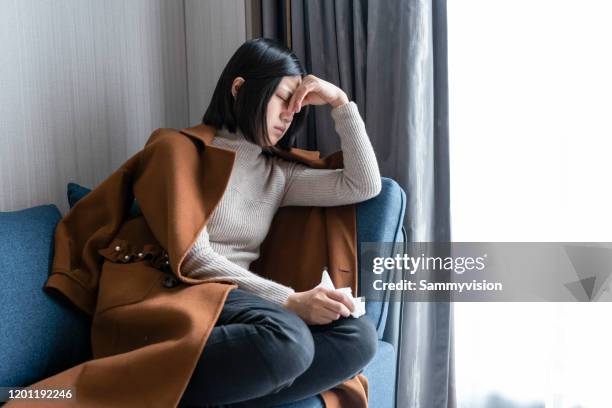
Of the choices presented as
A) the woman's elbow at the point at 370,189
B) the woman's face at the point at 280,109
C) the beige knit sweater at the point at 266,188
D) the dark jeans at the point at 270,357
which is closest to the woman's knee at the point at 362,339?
the dark jeans at the point at 270,357

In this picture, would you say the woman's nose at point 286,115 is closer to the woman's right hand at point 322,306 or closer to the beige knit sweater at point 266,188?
the beige knit sweater at point 266,188

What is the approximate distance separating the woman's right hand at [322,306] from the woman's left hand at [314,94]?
1.62ft

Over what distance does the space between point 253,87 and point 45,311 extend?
69cm

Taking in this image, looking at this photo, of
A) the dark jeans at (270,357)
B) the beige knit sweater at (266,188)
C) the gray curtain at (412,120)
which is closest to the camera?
the dark jeans at (270,357)

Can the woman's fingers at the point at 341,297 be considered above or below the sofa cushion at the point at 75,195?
below

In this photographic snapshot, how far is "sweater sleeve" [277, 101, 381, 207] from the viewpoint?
153 centimetres

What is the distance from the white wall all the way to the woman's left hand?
60 cm

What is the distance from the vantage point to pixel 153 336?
1.22 metres

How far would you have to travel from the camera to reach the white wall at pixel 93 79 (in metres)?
1.62

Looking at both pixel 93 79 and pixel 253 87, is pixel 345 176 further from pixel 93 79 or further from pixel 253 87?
pixel 93 79

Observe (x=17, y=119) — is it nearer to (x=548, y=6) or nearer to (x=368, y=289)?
(x=368, y=289)

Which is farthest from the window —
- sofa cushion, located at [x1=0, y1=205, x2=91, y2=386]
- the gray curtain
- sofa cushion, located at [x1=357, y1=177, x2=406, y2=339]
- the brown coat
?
sofa cushion, located at [x1=0, y1=205, x2=91, y2=386]

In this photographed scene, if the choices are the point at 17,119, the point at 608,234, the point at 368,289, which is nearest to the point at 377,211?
the point at 368,289

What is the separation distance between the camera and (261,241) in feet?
5.15
